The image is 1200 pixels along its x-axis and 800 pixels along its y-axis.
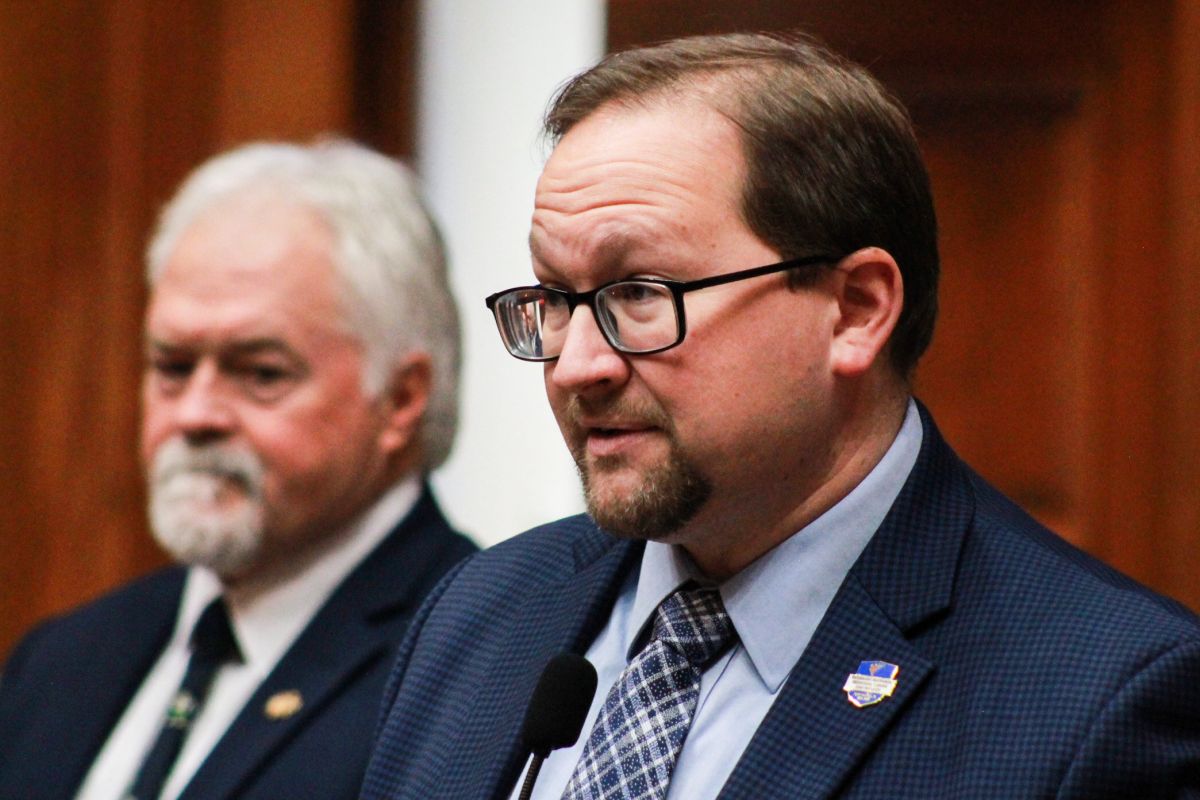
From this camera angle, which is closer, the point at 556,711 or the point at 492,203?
the point at 556,711

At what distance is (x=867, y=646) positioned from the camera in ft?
5.56

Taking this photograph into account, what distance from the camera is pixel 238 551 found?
2.88 meters

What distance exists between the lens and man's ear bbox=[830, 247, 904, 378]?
5.90 ft

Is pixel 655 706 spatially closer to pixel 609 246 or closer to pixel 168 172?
pixel 609 246

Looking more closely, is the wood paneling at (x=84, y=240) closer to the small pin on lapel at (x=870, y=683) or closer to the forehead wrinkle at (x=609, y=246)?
the forehead wrinkle at (x=609, y=246)

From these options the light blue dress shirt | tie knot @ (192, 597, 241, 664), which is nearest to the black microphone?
the light blue dress shirt

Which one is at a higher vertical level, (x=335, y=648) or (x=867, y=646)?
(x=867, y=646)

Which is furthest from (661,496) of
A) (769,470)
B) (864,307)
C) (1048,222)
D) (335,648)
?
(1048,222)

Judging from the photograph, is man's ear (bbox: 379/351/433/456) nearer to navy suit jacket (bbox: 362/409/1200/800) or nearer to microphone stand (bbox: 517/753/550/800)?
navy suit jacket (bbox: 362/409/1200/800)

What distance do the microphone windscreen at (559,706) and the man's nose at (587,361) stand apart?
31 cm

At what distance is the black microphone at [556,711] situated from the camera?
168 cm

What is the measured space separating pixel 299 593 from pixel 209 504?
24 cm

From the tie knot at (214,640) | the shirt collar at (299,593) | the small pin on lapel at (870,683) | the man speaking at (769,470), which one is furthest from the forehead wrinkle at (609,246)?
the tie knot at (214,640)

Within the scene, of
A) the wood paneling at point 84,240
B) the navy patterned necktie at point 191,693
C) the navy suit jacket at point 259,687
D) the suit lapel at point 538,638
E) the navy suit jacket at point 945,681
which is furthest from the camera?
the wood paneling at point 84,240
